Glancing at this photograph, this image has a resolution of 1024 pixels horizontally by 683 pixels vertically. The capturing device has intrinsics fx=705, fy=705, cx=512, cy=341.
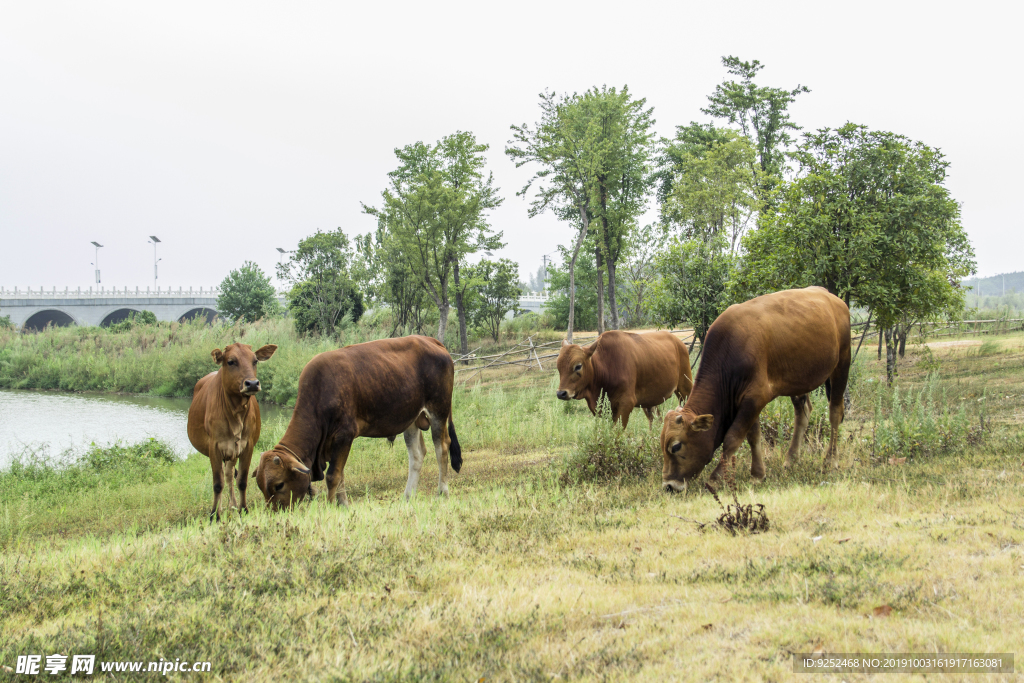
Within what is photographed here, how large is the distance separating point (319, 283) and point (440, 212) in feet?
28.5

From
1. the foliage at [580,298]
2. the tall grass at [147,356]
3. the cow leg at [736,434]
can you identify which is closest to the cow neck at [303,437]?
the cow leg at [736,434]

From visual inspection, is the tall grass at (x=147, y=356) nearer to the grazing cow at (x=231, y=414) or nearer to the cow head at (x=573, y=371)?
the cow head at (x=573, y=371)

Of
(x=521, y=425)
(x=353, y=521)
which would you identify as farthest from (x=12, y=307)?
(x=353, y=521)

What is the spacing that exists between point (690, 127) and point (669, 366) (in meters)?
35.9

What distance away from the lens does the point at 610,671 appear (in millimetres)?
3096

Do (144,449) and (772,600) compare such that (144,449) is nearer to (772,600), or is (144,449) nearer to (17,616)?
(17,616)

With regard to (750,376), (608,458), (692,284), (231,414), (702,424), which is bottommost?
(608,458)

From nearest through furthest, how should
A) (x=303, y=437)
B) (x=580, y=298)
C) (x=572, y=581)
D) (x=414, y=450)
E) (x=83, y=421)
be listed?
(x=572, y=581) < (x=303, y=437) < (x=414, y=450) < (x=83, y=421) < (x=580, y=298)

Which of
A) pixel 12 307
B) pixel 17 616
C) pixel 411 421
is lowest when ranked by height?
pixel 17 616

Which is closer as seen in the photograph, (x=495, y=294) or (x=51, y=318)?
(x=495, y=294)

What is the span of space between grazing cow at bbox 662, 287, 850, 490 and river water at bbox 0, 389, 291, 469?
10.8 meters

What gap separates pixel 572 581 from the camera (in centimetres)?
434

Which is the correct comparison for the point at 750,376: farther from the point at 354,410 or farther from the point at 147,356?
the point at 147,356

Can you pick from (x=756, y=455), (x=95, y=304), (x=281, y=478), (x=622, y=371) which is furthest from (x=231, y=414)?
(x=95, y=304)
